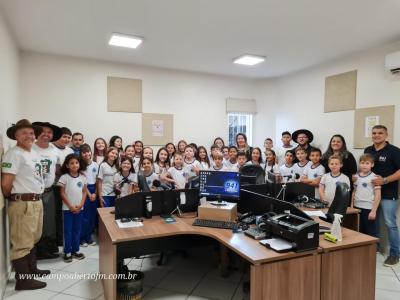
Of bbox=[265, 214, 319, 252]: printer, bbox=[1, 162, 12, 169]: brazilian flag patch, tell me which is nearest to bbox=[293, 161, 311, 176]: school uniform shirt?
bbox=[265, 214, 319, 252]: printer

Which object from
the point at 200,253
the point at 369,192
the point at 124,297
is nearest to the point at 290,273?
the point at 124,297

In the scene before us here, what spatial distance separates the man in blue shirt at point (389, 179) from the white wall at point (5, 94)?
4.40 meters

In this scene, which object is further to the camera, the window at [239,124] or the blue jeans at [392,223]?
the window at [239,124]

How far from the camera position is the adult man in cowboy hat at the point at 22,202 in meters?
2.89

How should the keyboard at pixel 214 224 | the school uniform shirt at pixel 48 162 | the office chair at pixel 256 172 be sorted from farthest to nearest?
the office chair at pixel 256 172 < the school uniform shirt at pixel 48 162 < the keyboard at pixel 214 224

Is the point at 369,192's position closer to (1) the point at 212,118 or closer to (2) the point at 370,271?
(2) the point at 370,271

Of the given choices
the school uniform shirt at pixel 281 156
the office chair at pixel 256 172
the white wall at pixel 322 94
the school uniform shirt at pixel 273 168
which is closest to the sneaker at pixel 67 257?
the office chair at pixel 256 172

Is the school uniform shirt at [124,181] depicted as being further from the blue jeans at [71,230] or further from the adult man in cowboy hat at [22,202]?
the adult man in cowboy hat at [22,202]

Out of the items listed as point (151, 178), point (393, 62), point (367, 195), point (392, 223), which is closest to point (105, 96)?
point (151, 178)

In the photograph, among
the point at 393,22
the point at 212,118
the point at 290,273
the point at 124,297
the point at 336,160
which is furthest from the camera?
the point at 212,118

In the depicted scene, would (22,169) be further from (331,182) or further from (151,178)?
(331,182)

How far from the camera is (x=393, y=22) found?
11.8 ft

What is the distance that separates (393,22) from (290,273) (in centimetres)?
340

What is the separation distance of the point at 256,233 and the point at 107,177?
2.66 meters
